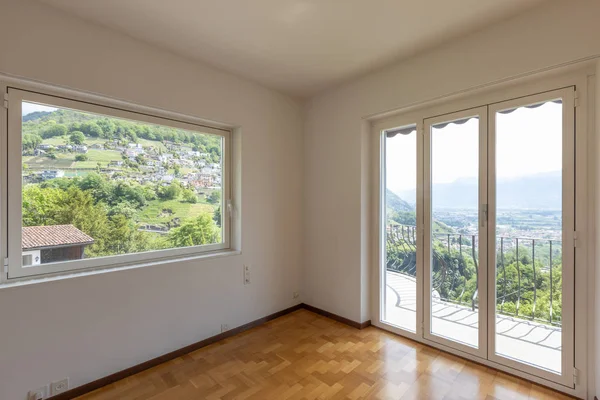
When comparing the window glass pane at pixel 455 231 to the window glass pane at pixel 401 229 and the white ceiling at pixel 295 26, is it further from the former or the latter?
the white ceiling at pixel 295 26

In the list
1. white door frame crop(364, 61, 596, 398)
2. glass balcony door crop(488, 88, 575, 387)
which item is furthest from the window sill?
white door frame crop(364, 61, 596, 398)

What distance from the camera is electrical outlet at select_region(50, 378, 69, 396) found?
1.95m

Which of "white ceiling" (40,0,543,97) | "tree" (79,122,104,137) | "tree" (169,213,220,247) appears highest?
"white ceiling" (40,0,543,97)

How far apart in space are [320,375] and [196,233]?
176cm

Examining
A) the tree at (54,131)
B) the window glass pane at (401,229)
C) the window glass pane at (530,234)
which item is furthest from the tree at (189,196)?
the window glass pane at (530,234)

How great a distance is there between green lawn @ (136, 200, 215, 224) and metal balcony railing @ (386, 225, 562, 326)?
224 centimetres

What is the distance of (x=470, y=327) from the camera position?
2.52m

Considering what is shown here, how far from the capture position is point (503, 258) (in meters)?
2.33

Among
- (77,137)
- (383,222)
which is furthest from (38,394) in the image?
(383,222)

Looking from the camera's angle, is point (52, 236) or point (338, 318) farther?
point (338, 318)

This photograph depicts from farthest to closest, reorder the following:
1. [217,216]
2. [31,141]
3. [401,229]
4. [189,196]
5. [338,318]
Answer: [338,318] < [217,216] < [401,229] < [189,196] < [31,141]

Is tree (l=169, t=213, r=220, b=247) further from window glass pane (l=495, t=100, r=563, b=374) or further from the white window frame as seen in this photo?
window glass pane (l=495, t=100, r=563, b=374)

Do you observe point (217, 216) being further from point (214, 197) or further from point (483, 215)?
point (483, 215)

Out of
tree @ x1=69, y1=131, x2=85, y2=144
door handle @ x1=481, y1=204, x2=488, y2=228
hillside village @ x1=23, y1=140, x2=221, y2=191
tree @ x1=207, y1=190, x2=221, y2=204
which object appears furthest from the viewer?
tree @ x1=207, y1=190, x2=221, y2=204
